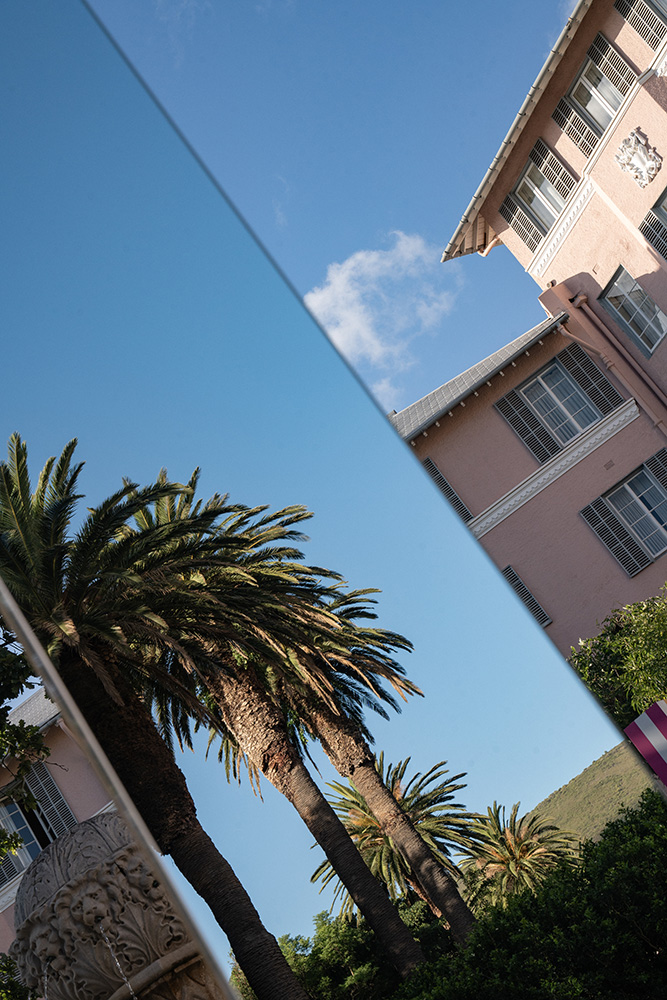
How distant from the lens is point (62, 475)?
241cm

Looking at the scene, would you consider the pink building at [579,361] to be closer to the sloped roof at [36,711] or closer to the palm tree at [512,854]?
the palm tree at [512,854]

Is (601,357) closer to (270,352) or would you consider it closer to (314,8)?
(314,8)

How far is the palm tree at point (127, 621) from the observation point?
7.09ft

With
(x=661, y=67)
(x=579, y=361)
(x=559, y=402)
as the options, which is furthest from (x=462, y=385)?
(x=661, y=67)

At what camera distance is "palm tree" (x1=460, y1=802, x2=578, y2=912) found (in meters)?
2.41

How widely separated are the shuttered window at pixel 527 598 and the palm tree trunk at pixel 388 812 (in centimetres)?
697

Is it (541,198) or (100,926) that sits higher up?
(541,198)

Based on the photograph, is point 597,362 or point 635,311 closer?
point 635,311

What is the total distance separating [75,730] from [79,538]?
42.5 inches

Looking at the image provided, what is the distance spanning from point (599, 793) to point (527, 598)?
7387 millimetres

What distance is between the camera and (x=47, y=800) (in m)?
1.95

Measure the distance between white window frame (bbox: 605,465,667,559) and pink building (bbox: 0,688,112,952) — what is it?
921cm

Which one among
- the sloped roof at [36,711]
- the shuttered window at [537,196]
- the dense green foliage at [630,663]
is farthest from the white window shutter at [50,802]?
the shuttered window at [537,196]

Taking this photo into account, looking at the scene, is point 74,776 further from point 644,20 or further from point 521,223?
point 521,223
